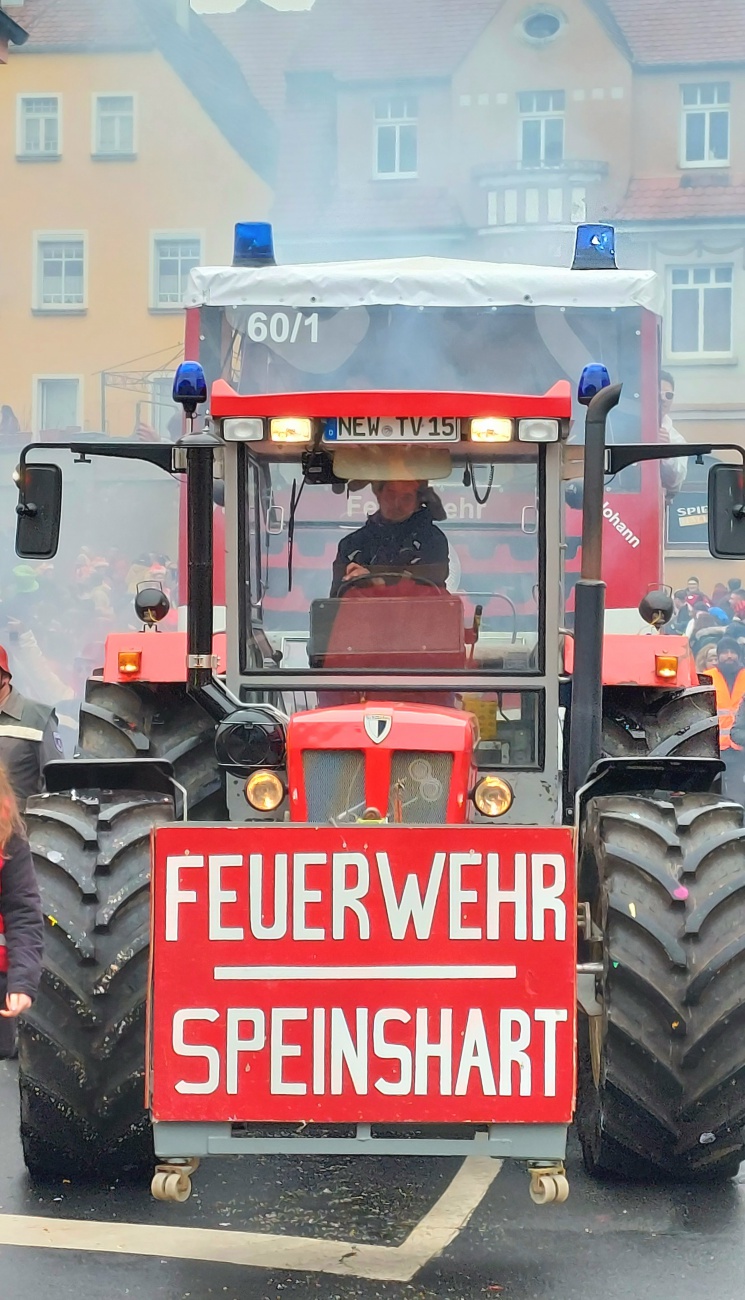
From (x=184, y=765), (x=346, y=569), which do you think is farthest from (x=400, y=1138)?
(x=184, y=765)

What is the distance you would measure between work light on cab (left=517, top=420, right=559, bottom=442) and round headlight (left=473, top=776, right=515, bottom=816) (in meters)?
1.08

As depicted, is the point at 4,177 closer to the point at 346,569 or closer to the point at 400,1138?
the point at 346,569

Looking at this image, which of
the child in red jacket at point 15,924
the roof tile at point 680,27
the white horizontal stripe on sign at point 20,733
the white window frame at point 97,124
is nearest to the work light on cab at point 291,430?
the child in red jacket at point 15,924

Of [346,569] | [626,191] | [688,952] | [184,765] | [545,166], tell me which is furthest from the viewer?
[626,191]

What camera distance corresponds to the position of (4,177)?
77.7 ft

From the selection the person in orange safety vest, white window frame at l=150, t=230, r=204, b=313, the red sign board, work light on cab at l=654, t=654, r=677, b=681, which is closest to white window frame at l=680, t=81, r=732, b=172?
white window frame at l=150, t=230, r=204, b=313

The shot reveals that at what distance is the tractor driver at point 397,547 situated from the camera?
6.57m

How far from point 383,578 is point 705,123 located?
19714 mm

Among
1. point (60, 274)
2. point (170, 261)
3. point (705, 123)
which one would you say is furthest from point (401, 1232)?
point (705, 123)

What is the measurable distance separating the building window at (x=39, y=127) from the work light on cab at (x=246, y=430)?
16397mm

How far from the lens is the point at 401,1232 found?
583 cm

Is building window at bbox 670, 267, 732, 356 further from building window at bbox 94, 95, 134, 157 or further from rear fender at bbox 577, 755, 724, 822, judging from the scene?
rear fender at bbox 577, 755, 724, 822

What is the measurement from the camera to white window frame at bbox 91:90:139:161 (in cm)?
2248

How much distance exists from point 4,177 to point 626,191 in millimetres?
8009
